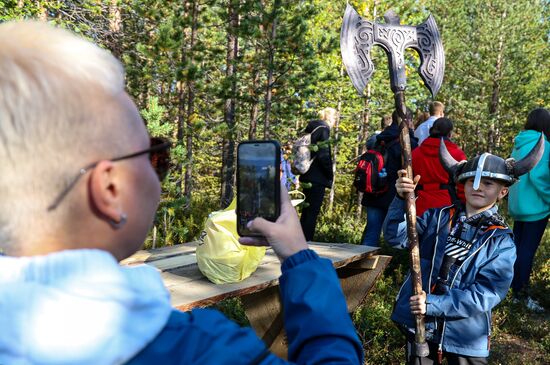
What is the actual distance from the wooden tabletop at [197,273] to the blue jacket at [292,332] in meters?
1.59

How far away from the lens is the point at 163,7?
7207 millimetres

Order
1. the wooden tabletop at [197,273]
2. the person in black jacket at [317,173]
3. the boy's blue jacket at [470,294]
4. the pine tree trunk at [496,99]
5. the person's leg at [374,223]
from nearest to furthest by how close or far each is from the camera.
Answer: the boy's blue jacket at [470,294] → the wooden tabletop at [197,273] → the person's leg at [374,223] → the person in black jacket at [317,173] → the pine tree trunk at [496,99]

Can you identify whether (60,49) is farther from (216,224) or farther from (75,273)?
(216,224)

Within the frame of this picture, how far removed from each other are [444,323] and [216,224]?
1.39 meters

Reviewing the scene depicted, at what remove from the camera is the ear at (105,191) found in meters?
0.74

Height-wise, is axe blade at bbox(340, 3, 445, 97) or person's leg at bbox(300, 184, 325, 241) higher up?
axe blade at bbox(340, 3, 445, 97)

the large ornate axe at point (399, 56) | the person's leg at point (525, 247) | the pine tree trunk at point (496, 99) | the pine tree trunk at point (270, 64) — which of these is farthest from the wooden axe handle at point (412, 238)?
the pine tree trunk at point (496, 99)

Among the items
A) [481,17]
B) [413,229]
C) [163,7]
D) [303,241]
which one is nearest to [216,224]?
[413,229]

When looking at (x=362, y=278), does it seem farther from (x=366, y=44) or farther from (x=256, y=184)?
(x=256, y=184)

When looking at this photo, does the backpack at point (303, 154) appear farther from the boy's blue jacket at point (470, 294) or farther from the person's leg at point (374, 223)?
the boy's blue jacket at point (470, 294)

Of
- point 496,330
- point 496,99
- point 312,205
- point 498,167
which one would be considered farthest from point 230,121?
point 496,99

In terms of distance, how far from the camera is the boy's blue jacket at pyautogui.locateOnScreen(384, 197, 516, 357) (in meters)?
2.54

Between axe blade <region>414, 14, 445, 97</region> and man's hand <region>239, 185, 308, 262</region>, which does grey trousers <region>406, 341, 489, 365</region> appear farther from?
man's hand <region>239, 185, 308, 262</region>

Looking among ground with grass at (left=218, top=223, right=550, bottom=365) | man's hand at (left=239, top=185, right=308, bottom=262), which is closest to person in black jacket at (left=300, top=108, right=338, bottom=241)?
ground with grass at (left=218, top=223, right=550, bottom=365)
